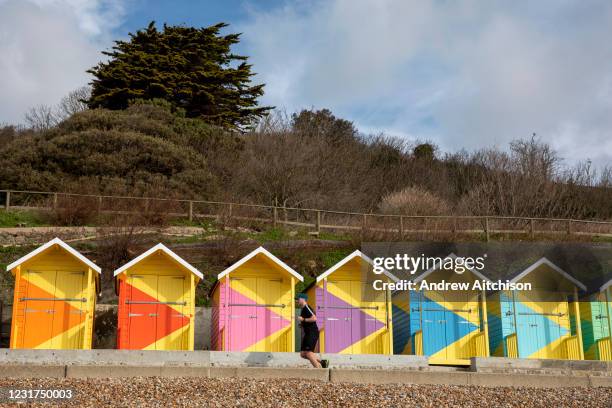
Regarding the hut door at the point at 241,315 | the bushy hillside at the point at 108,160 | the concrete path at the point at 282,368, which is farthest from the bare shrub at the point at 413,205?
the concrete path at the point at 282,368

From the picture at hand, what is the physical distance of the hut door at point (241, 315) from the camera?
53.5 ft

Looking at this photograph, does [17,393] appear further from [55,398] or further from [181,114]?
[181,114]

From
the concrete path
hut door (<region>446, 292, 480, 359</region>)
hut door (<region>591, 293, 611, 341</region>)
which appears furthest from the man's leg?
hut door (<region>591, 293, 611, 341</region>)

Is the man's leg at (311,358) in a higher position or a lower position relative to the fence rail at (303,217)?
lower

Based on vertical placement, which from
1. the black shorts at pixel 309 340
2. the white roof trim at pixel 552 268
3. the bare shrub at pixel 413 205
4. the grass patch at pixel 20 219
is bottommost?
the black shorts at pixel 309 340

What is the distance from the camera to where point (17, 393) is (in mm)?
10500

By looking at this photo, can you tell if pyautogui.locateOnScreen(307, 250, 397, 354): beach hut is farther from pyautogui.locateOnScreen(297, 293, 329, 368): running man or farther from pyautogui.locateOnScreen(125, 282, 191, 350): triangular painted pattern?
pyautogui.locateOnScreen(125, 282, 191, 350): triangular painted pattern

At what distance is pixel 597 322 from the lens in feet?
58.9

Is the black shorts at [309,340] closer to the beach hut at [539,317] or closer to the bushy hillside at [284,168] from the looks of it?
the beach hut at [539,317]

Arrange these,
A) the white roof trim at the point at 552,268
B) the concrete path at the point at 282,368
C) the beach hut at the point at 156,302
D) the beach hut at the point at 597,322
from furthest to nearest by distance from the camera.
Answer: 1. the beach hut at the point at 597,322
2. the white roof trim at the point at 552,268
3. the beach hut at the point at 156,302
4. the concrete path at the point at 282,368

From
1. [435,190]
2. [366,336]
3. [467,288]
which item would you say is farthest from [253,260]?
[435,190]

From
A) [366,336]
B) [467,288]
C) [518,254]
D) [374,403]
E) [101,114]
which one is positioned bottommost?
[374,403]

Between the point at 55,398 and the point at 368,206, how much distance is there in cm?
3490

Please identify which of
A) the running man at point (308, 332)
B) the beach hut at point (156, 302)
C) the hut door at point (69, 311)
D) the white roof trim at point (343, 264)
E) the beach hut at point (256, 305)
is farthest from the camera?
the white roof trim at point (343, 264)
